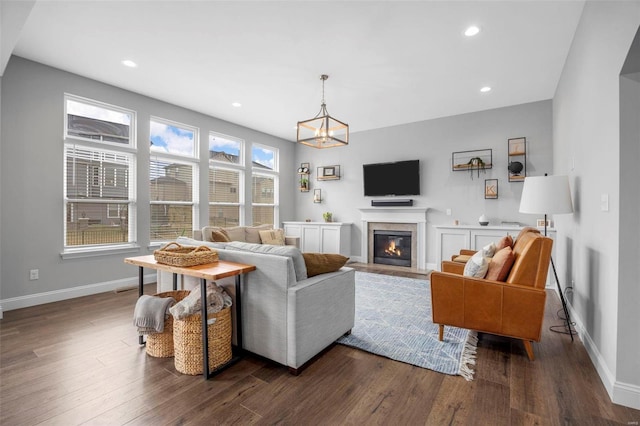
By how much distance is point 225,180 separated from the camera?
6.05 m

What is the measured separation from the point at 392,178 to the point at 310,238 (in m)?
2.22

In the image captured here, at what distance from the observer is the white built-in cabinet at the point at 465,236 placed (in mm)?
4783

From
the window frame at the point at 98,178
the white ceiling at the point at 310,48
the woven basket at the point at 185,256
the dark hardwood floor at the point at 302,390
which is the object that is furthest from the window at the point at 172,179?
the woven basket at the point at 185,256

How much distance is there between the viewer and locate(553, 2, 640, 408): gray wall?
1759mm

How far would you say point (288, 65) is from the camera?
3615 mm

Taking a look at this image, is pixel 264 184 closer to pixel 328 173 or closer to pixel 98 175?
pixel 328 173

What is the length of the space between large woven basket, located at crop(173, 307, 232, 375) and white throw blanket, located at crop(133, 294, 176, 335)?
0.57 feet

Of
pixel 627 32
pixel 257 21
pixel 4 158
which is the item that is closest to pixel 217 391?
pixel 257 21

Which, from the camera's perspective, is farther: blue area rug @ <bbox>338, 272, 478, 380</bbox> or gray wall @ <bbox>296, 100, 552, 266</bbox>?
gray wall @ <bbox>296, 100, 552, 266</bbox>

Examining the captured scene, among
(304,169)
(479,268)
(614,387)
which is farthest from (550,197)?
(304,169)

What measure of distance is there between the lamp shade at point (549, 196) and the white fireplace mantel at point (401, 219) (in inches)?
112

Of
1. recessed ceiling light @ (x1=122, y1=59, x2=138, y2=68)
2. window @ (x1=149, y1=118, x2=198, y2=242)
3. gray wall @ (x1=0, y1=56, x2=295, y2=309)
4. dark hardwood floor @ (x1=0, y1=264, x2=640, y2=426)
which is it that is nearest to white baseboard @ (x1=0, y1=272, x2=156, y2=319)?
gray wall @ (x1=0, y1=56, x2=295, y2=309)

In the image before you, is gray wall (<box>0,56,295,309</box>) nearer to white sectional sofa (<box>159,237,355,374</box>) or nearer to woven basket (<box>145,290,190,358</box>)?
woven basket (<box>145,290,190,358</box>)

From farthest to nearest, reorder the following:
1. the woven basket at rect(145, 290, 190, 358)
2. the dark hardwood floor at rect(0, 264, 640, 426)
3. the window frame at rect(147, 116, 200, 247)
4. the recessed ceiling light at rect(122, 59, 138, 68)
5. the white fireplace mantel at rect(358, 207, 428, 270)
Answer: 1. the white fireplace mantel at rect(358, 207, 428, 270)
2. the window frame at rect(147, 116, 200, 247)
3. the recessed ceiling light at rect(122, 59, 138, 68)
4. the woven basket at rect(145, 290, 190, 358)
5. the dark hardwood floor at rect(0, 264, 640, 426)
